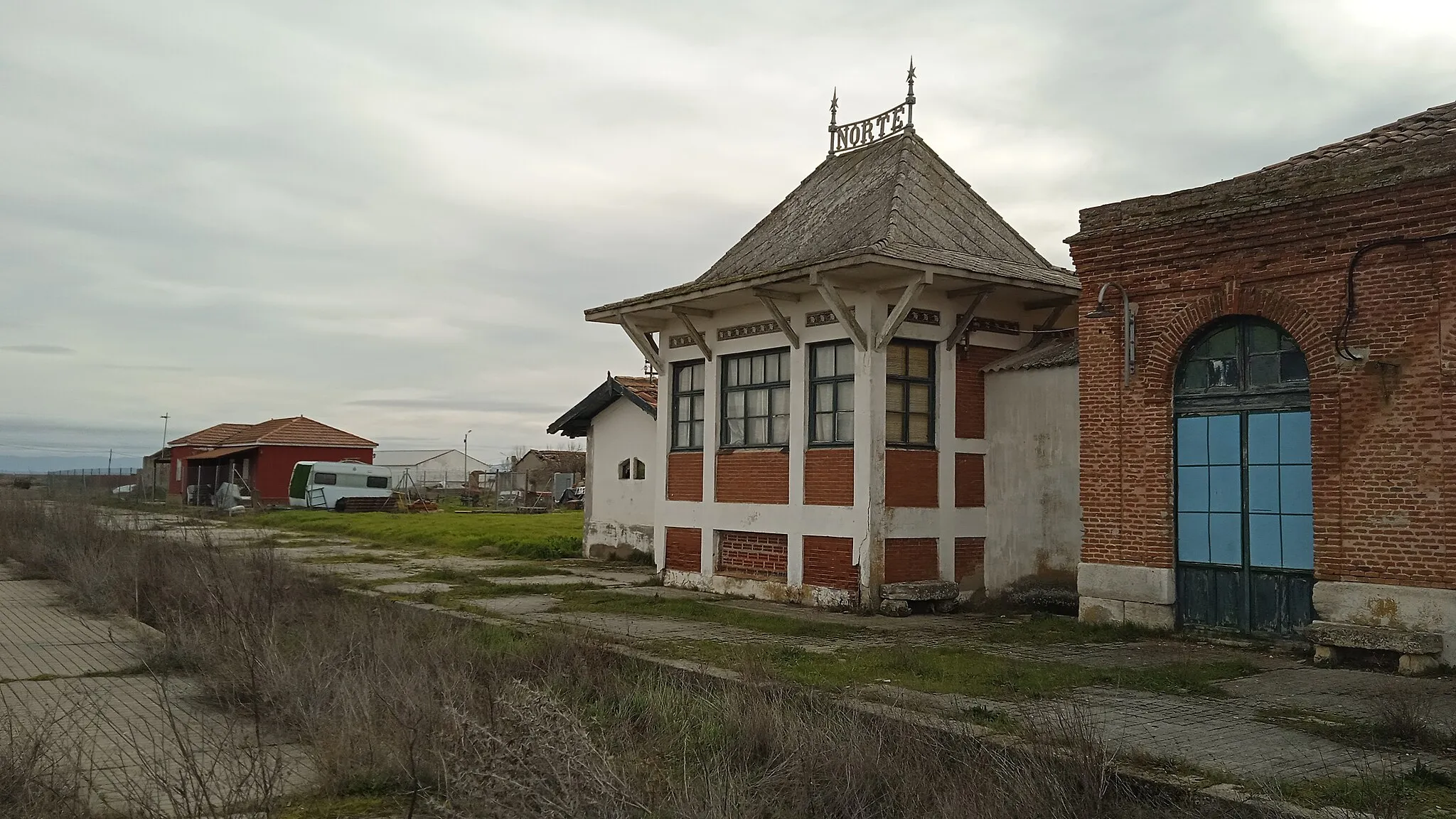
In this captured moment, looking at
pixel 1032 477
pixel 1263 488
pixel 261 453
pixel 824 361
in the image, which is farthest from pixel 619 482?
pixel 261 453

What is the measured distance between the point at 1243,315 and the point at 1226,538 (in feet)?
7.44

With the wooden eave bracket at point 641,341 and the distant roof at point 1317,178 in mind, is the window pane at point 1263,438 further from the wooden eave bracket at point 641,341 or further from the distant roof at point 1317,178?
the wooden eave bracket at point 641,341

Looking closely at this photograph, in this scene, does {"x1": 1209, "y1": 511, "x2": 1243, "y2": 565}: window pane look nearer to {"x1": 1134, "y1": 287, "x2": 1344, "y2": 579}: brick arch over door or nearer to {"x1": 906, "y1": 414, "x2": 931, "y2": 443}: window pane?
{"x1": 1134, "y1": 287, "x2": 1344, "y2": 579}: brick arch over door

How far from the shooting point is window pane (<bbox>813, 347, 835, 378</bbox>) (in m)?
14.5

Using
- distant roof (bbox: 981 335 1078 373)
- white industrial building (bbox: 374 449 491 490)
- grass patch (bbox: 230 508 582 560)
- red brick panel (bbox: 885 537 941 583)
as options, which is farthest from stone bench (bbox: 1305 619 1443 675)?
white industrial building (bbox: 374 449 491 490)

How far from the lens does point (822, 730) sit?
20.3 ft

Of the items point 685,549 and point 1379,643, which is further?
point 685,549

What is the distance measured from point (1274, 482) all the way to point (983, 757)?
598 cm

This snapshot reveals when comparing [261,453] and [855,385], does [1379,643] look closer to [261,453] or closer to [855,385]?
[855,385]

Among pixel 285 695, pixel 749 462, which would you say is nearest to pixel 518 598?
pixel 749 462

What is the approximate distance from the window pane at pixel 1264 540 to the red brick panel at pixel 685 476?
8.06 metres

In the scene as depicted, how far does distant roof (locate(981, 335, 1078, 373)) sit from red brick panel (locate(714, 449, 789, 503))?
10.3 feet

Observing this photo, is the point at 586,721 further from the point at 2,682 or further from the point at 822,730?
the point at 2,682

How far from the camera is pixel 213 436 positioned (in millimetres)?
55750
